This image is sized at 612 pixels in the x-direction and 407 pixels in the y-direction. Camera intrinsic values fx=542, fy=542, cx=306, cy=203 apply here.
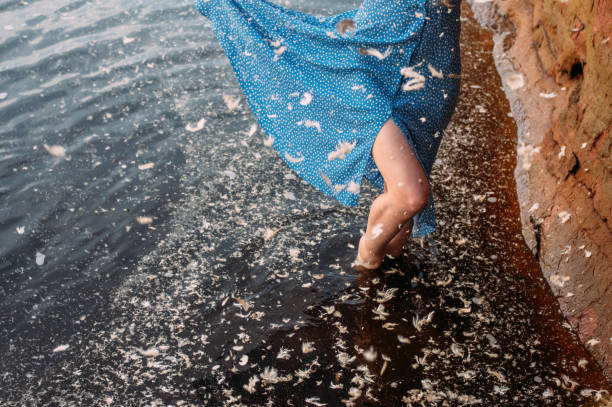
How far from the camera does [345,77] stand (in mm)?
2547

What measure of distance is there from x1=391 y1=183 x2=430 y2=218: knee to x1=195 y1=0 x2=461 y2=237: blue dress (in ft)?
0.69

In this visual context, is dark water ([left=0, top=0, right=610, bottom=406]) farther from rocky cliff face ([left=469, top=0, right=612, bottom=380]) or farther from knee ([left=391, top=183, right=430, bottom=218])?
knee ([left=391, top=183, right=430, bottom=218])

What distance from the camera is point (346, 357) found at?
2.51 m

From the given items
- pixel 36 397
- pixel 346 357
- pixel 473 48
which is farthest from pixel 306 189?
pixel 473 48

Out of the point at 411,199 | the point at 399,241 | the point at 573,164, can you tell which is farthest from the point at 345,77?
the point at 573,164

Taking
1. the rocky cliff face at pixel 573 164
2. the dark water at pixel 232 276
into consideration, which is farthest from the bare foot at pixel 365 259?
the rocky cliff face at pixel 573 164

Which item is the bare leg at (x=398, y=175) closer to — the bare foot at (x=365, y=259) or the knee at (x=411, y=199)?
the knee at (x=411, y=199)

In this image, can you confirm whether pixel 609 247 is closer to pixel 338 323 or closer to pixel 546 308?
pixel 546 308

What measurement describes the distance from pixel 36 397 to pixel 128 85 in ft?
10.0

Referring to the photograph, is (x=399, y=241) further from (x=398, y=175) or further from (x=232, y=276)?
(x=232, y=276)

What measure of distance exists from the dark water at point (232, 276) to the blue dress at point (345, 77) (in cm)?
49

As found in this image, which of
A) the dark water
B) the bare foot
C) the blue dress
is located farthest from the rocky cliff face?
the bare foot

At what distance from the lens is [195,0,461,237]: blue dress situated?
7.93 feet

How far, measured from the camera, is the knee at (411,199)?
2.42 m
